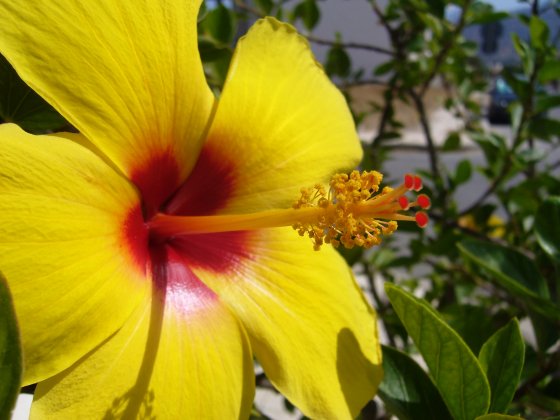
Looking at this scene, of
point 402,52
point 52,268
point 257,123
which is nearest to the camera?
point 52,268

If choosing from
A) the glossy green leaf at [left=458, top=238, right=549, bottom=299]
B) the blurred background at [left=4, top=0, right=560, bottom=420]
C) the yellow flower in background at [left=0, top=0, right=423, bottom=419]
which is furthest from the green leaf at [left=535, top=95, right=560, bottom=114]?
the yellow flower in background at [left=0, top=0, right=423, bottom=419]

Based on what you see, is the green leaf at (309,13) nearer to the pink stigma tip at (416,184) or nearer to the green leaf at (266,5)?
the green leaf at (266,5)

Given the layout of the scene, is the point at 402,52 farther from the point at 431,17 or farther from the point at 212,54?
the point at 212,54

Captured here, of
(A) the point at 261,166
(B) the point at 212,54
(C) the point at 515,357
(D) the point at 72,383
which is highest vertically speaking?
(B) the point at 212,54

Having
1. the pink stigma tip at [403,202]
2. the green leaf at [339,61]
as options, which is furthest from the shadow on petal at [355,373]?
the green leaf at [339,61]

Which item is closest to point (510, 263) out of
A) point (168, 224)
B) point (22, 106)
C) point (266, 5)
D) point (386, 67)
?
point (168, 224)

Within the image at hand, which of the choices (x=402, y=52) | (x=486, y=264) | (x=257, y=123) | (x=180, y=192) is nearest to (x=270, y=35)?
(x=257, y=123)
